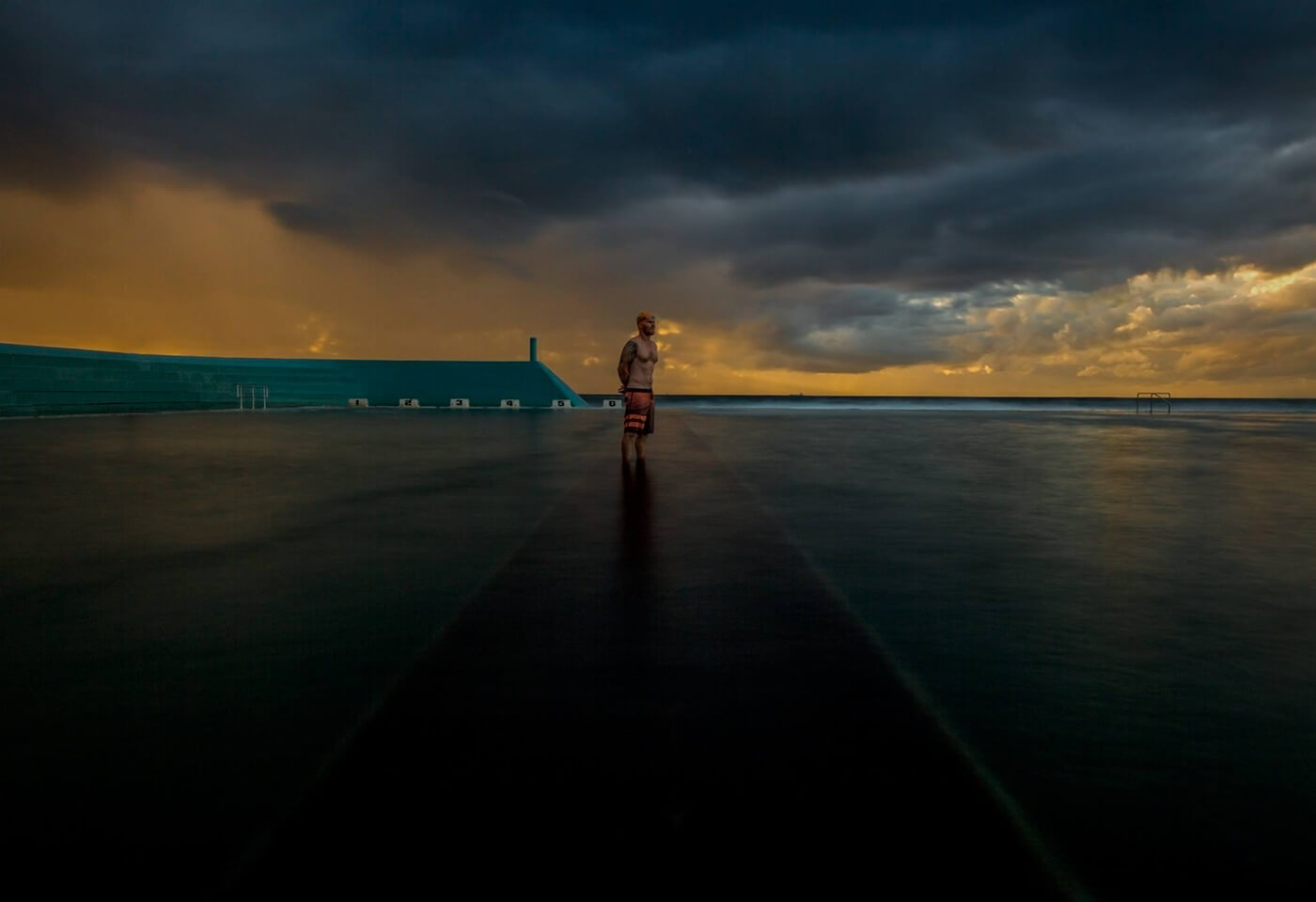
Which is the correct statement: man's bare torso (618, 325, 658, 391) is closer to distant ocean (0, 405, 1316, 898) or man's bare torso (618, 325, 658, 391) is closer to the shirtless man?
the shirtless man

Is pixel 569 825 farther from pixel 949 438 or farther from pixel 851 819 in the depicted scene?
pixel 949 438

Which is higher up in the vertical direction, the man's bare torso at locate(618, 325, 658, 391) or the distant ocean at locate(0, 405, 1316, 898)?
the man's bare torso at locate(618, 325, 658, 391)

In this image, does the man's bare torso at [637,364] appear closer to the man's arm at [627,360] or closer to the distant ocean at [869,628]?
the man's arm at [627,360]

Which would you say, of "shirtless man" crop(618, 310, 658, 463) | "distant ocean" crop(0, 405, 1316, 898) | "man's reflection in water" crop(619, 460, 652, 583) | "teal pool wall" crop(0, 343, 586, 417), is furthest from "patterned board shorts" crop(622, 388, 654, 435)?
"teal pool wall" crop(0, 343, 586, 417)

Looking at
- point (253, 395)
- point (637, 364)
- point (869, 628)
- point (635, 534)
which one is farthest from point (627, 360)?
point (253, 395)

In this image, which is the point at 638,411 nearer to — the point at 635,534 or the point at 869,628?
the point at 635,534

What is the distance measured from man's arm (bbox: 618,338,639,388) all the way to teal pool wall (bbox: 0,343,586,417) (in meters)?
26.2

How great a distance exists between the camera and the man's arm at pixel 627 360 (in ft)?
39.9

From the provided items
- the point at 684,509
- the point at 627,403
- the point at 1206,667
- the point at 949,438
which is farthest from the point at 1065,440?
the point at 1206,667

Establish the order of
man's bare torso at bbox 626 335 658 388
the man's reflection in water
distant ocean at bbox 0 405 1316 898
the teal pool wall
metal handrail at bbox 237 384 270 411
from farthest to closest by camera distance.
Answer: metal handrail at bbox 237 384 270 411 < the teal pool wall < man's bare torso at bbox 626 335 658 388 < the man's reflection in water < distant ocean at bbox 0 405 1316 898

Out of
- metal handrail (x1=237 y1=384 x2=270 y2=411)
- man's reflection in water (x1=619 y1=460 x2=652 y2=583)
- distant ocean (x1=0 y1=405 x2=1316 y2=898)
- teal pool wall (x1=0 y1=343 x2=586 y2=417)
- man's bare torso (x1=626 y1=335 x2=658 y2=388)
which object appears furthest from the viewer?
metal handrail (x1=237 y1=384 x2=270 y2=411)

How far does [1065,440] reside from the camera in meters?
20.6

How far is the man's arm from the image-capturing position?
39.9 ft

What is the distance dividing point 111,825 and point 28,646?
6.57 feet
